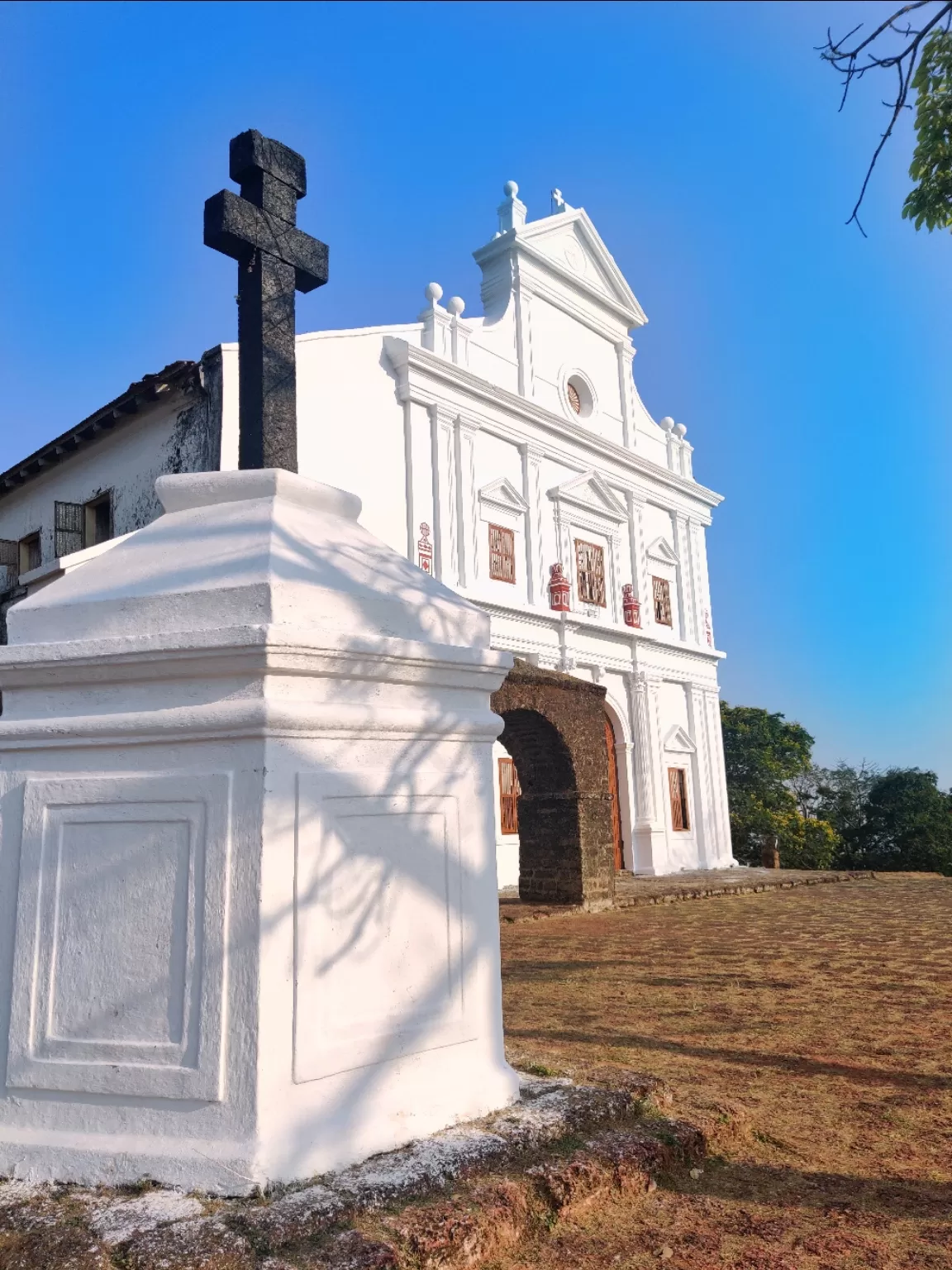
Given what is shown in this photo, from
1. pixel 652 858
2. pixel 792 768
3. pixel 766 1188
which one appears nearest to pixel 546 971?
pixel 766 1188

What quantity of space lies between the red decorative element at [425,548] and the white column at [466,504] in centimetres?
64

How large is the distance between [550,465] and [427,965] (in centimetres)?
1456

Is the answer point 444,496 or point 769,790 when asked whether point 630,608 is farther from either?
point 769,790

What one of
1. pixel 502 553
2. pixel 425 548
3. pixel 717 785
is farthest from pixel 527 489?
pixel 717 785

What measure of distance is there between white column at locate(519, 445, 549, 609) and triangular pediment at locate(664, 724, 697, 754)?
4244 millimetres

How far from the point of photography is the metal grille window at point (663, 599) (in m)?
18.7

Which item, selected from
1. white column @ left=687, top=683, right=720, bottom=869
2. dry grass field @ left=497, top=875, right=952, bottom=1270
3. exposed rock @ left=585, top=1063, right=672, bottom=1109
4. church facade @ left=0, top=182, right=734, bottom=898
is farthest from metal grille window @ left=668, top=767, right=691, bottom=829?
exposed rock @ left=585, top=1063, right=672, bottom=1109

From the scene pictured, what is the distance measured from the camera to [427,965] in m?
2.49

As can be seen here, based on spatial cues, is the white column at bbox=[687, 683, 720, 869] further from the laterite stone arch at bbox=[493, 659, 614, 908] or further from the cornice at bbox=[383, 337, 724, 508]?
the laterite stone arch at bbox=[493, 659, 614, 908]

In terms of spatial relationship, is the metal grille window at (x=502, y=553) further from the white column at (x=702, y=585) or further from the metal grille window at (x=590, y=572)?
the white column at (x=702, y=585)

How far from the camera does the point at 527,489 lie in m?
15.7

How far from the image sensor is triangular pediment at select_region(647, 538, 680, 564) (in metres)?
18.7

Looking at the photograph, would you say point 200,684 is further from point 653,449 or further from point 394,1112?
point 653,449

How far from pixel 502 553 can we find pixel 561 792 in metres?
5.73
